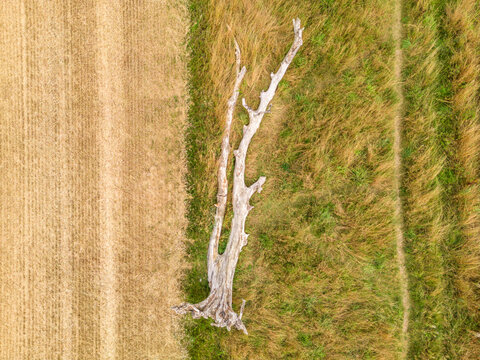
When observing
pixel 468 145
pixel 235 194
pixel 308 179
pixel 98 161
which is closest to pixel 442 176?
pixel 468 145

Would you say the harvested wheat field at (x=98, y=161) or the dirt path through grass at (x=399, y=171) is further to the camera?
the harvested wheat field at (x=98, y=161)

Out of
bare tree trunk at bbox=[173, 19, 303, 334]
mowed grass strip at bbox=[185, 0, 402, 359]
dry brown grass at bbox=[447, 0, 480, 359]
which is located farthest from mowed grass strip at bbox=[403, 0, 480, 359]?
bare tree trunk at bbox=[173, 19, 303, 334]

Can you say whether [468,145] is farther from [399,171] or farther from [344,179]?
[344,179]

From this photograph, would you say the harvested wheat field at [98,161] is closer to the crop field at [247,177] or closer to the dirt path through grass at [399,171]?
the crop field at [247,177]

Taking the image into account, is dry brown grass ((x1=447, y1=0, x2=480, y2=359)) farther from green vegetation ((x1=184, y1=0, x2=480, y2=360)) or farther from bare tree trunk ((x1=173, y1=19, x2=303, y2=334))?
bare tree trunk ((x1=173, y1=19, x2=303, y2=334))

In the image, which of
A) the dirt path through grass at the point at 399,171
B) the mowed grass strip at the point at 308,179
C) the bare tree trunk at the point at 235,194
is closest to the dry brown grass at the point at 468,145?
the dirt path through grass at the point at 399,171
